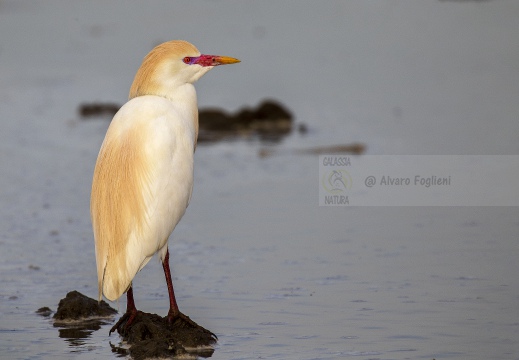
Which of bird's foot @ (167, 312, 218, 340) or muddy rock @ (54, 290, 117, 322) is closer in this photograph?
bird's foot @ (167, 312, 218, 340)

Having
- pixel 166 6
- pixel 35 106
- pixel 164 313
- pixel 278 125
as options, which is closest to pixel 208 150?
pixel 278 125

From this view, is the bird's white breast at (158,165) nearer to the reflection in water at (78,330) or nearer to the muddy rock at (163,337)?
the muddy rock at (163,337)

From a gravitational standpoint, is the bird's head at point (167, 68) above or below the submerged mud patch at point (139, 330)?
above

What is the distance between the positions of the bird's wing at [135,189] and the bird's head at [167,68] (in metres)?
0.27

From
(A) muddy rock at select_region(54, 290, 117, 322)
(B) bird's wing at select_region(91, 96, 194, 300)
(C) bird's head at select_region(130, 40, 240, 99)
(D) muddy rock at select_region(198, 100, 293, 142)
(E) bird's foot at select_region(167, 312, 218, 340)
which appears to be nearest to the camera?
(B) bird's wing at select_region(91, 96, 194, 300)

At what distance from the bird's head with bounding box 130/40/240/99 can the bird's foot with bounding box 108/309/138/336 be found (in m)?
1.53

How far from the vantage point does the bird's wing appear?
6953 mm

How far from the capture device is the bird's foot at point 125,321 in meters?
7.17

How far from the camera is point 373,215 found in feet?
33.5

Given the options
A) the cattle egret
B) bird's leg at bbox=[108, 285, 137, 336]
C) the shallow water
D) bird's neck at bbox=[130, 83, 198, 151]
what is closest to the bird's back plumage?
the cattle egret

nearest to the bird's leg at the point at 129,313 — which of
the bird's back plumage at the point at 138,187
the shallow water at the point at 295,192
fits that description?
the shallow water at the point at 295,192

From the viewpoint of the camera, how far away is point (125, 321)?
23.8 ft

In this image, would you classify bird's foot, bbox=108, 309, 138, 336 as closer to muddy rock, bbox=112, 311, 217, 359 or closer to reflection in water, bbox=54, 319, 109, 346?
muddy rock, bbox=112, 311, 217, 359

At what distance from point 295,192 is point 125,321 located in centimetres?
427
